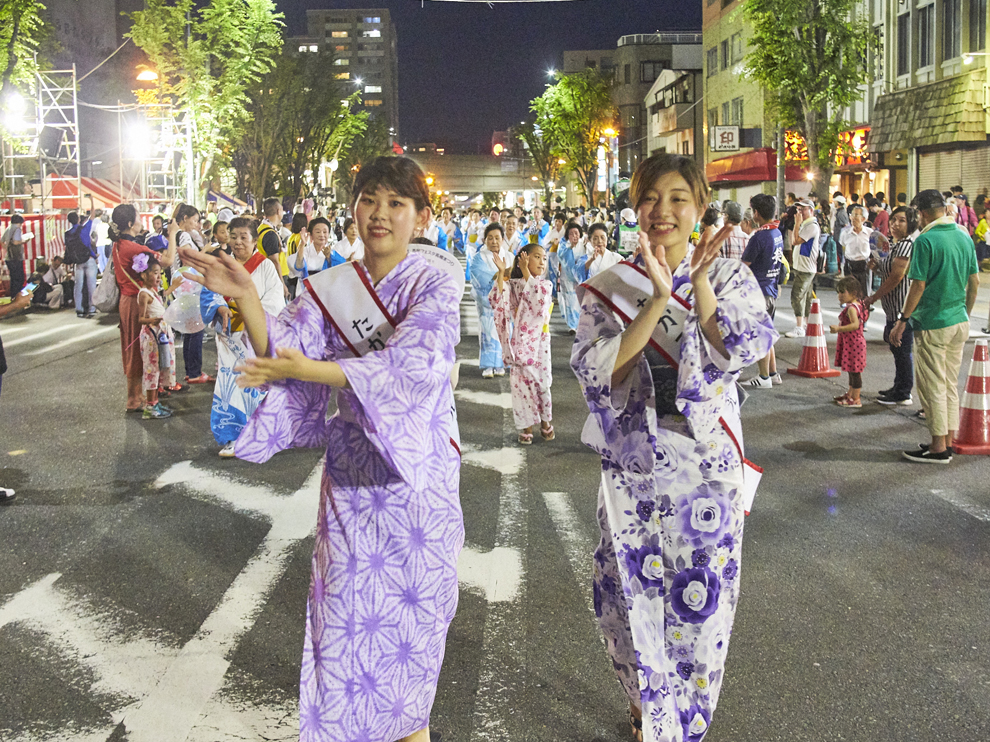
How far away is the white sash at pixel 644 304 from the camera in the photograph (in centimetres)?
322

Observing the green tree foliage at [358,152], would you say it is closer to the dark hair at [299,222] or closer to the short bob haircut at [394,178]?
the dark hair at [299,222]

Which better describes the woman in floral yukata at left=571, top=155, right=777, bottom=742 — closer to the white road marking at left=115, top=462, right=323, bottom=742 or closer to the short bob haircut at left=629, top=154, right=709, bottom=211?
the short bob haircut at left=629, top=154, right=709, bottom=211

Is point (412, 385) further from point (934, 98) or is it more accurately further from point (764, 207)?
point (934, 98)

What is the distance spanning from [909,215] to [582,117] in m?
62.3

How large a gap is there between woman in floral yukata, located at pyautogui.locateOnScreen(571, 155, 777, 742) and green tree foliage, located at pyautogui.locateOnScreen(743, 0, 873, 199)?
88.0 ft

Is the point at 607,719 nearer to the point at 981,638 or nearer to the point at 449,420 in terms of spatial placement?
the point at 449,420

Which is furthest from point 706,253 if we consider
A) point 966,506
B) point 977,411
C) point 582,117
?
point 582,117

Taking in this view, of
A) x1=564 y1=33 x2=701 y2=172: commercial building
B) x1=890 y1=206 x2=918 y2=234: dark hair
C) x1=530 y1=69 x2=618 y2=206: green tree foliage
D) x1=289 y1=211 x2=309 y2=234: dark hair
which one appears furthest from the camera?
x1=564 y1=33 x2=701 y2=172: commercial building

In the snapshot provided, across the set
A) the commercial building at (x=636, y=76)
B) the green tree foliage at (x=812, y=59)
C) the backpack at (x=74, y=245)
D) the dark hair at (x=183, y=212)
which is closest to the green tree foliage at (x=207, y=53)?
the backpack at (x=74, y=245)

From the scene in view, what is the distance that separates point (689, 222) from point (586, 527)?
10.5 ft

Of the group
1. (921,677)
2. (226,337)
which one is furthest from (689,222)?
(226,337)

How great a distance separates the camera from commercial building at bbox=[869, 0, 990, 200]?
2516 centimetres

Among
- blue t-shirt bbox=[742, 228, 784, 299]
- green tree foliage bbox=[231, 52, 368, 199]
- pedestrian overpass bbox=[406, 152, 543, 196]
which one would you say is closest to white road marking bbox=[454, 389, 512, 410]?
blue t-shirt bbox=[742, 228, 784, 299]

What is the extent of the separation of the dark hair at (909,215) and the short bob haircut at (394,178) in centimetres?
761
